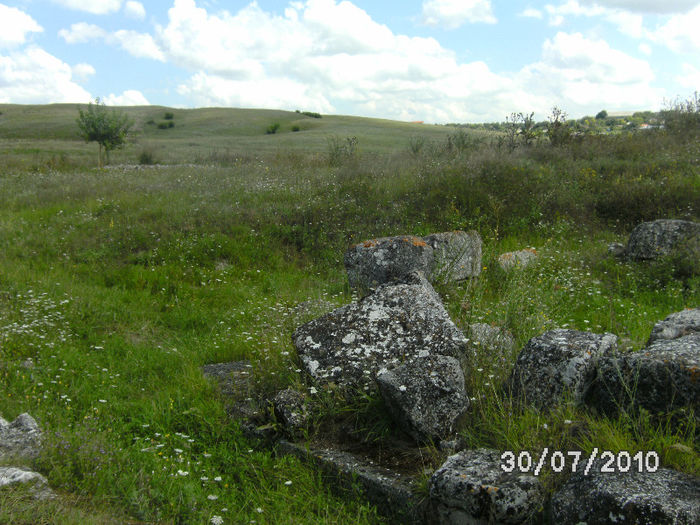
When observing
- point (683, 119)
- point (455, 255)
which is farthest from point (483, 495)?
point (683, 119)

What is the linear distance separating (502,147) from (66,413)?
46.3 feet

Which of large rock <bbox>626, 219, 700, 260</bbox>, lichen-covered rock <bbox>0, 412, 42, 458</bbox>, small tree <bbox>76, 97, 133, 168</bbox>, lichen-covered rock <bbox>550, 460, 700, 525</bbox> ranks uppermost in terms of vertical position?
small tree <bbox>76, 97, 133, 168</bbox>

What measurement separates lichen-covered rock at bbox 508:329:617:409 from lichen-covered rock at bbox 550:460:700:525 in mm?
784

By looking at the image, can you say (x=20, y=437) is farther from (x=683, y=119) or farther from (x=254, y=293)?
(x=683, y=119)

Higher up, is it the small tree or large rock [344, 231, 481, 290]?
the small tree

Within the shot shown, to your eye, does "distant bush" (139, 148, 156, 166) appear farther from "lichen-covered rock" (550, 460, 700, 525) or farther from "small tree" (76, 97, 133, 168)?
"lichen-covered rock" (550, 460, 700, 525)

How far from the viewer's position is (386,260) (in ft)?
25.9

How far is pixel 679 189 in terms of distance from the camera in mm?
10883

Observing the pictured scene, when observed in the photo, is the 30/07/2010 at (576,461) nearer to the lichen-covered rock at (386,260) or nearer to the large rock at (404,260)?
the large rock at (404,260)

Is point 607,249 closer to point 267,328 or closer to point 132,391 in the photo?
point 267,328

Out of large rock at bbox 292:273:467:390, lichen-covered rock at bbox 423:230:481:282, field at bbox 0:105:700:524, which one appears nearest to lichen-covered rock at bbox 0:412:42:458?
field at bbox 0:105:700:524

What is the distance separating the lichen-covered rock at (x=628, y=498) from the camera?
231 centimetres

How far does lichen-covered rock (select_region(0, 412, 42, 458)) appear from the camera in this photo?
3459 millimetres

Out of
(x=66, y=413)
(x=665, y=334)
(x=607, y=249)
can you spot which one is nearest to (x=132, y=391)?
(x=66, y=413)
